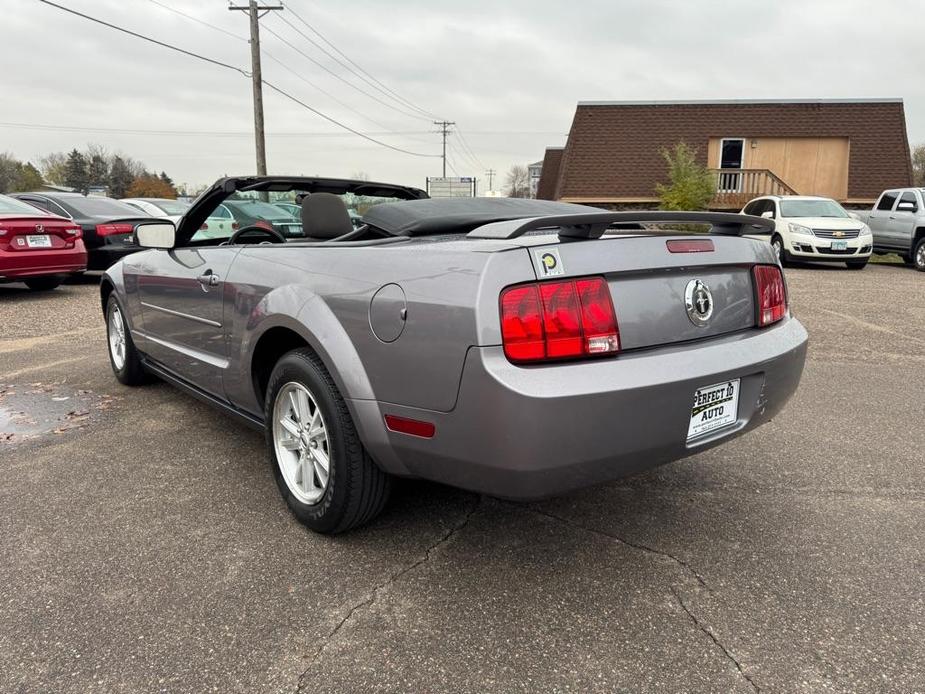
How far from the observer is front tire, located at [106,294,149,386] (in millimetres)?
4555

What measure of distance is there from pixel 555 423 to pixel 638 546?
0.91 metres

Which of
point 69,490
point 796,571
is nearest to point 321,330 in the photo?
point 69,490

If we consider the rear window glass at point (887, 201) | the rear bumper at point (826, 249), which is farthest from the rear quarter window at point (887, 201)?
the rear bumper at point (826, 249)

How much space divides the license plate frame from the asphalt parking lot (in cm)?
570

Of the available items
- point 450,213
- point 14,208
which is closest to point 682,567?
point 450,213

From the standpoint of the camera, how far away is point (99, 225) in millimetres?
10320

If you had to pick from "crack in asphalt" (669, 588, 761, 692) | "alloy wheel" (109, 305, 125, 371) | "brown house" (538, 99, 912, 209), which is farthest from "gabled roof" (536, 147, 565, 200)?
"crack in asphalt" (669, 588, 761, 692)

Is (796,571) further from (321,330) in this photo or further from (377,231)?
(377,231)

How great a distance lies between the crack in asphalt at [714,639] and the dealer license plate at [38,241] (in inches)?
348

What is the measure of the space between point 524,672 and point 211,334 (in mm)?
2191

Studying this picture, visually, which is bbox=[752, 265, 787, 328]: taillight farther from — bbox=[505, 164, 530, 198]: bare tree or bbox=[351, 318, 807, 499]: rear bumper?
bbox=[505, 164, 530, 198]: bare tree

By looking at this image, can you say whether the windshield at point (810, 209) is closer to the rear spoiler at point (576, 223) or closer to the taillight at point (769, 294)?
the taillight at point (769, 294)

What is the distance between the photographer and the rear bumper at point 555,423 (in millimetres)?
1918

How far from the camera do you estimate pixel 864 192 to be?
76.3 feet
